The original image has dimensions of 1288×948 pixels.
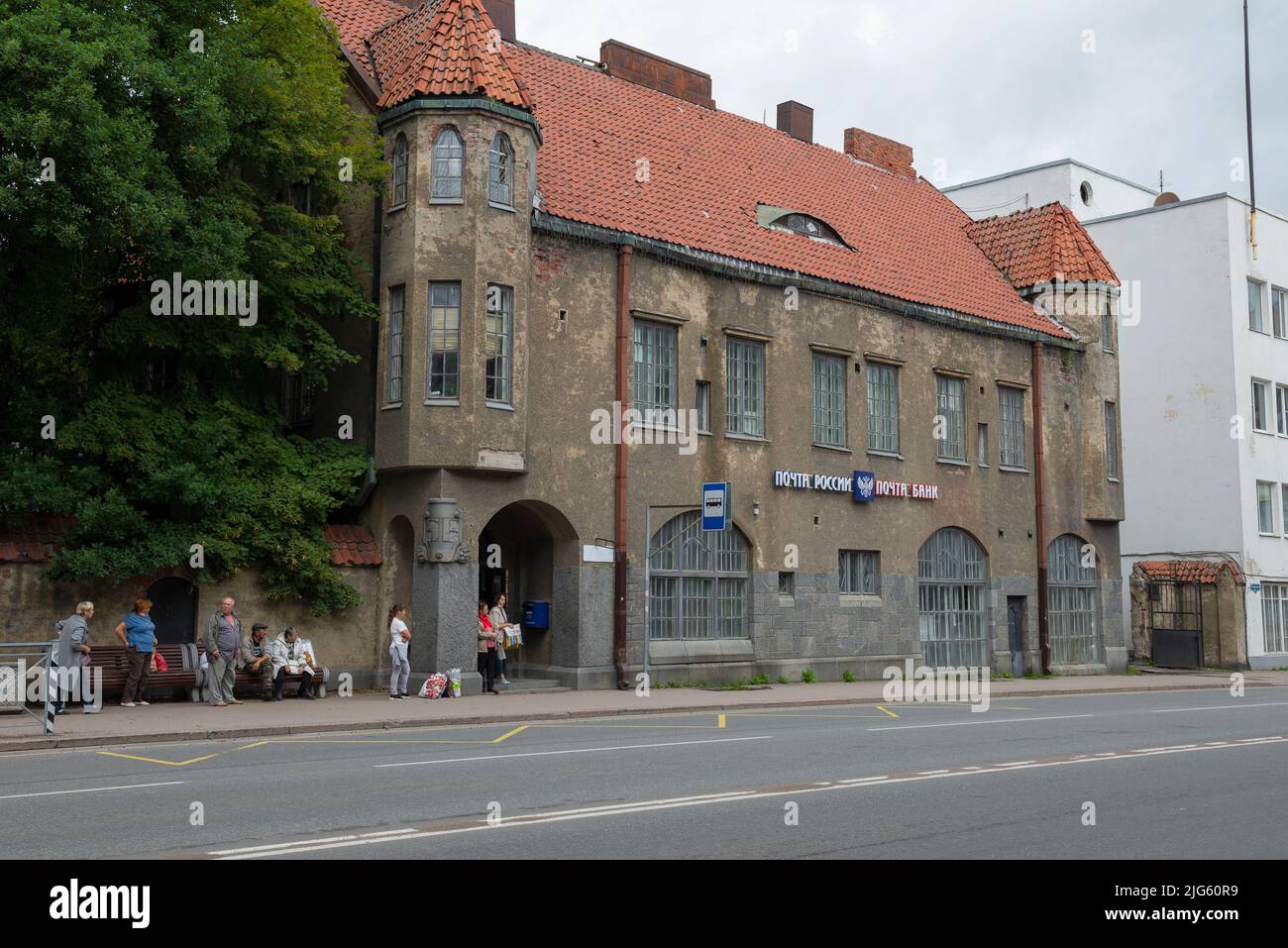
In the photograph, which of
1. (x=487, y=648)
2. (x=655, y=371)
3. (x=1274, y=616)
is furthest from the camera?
(x=1274, y=616)

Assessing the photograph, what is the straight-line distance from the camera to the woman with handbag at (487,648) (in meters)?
22.9

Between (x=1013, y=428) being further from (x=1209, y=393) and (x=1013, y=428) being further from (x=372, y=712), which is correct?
(x=372, y=712)

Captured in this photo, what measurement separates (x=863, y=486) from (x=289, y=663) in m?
13.5

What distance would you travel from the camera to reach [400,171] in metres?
23.7

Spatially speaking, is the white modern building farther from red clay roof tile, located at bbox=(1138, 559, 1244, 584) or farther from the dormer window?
the dormer window

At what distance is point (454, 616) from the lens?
2266cm

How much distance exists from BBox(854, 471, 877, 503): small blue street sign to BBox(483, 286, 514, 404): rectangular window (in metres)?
9.43

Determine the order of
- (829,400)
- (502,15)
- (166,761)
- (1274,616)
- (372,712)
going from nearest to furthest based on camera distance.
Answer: (166,761)
(372,712)
(829,400)
(502,15)
(1274,616)

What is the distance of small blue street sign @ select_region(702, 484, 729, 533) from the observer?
23.1 metres

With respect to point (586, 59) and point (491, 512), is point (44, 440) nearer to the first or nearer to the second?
point (491, 512)

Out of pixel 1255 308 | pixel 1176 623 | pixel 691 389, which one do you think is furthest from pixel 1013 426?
pixel 1255 308

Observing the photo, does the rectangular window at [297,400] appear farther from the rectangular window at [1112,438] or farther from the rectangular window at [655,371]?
the rectangular window at [1112,438]

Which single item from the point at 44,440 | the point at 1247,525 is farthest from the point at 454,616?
the point at 1247,525
